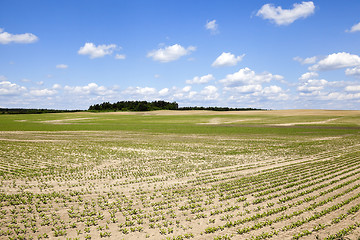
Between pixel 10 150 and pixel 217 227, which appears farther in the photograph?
pixel 10 150

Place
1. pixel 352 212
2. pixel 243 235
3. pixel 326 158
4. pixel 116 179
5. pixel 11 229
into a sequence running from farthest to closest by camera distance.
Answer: pixel 326 158, pixel 116 179, pixel 352 212, pixel 11 229, pixel 243 235

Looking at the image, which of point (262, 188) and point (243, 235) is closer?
point (243, 235)

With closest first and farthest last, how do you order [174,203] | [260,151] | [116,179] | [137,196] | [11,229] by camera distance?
[11,229], [174,203], [137,196], [116,179], [260,151]

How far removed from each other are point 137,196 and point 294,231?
30.5 feet

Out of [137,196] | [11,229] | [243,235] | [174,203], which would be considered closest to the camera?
[243,235]

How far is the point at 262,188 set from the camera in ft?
57.2

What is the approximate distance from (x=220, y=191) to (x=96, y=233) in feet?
27.9

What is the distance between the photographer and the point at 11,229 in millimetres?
12039

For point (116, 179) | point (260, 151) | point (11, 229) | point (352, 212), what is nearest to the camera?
point (11, 229)

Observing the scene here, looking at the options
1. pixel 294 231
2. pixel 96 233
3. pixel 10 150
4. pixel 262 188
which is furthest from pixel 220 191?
pixel 10 150

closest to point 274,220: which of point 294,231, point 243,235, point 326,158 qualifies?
point 294,231

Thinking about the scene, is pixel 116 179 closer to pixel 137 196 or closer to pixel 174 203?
pixel 137 196

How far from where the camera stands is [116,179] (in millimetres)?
20906

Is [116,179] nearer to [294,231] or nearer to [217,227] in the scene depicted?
[217,227]
